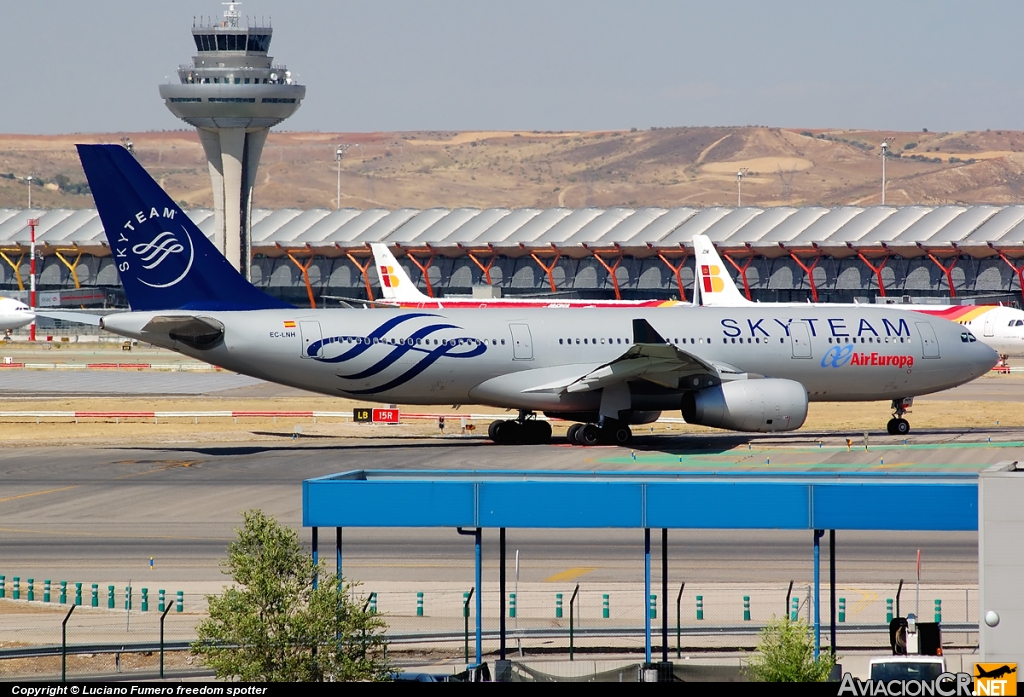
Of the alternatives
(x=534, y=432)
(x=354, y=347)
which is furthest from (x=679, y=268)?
(x=354, y=347)

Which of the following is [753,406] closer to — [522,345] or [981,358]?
[522,345]

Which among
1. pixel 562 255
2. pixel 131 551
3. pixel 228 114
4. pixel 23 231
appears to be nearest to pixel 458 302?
pixel 562 255

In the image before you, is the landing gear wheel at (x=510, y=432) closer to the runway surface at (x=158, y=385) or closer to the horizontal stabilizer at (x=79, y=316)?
the horizontal stabilizer at (x=79, y=316)

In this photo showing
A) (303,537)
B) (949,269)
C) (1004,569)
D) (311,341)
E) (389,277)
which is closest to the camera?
(1004,569)

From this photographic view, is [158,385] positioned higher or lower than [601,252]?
lower

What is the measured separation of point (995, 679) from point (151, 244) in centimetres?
3308

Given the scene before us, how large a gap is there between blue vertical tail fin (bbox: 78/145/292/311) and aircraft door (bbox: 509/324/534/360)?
9303 millimetres

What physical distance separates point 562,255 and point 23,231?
56.4m

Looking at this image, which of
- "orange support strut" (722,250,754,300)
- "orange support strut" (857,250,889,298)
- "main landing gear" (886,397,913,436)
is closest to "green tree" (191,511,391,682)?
"main landing gear" (886,397,913,436)

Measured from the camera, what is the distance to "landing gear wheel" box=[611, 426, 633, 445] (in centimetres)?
4618

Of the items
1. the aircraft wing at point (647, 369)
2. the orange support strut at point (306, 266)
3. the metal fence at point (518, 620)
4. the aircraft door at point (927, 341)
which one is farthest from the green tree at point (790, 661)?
the orange support strut at point (306, 266)

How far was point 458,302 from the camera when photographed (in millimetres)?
88562

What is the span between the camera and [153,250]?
44156 mm

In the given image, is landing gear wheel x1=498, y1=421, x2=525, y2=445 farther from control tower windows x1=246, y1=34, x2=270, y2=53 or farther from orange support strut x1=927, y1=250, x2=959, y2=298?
control tower windows x1=246, y1=34, x2=270, y2=53
